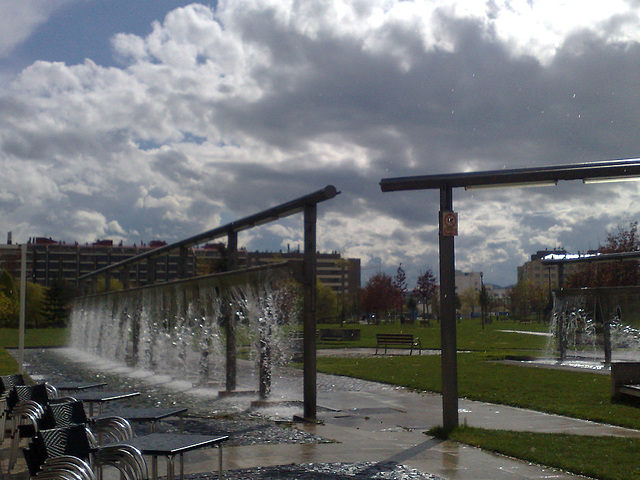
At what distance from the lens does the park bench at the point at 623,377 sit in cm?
1316

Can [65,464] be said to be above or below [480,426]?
above

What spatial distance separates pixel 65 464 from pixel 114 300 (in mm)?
22982

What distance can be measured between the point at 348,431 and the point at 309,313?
7.08 ft

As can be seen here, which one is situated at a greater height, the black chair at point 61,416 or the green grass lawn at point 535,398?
the black chair at point 61,416

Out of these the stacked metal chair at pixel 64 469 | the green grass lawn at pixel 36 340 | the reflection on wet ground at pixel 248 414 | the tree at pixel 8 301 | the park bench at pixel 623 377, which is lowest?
the green grass lawn at pixel 36 340

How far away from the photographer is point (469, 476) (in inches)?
282

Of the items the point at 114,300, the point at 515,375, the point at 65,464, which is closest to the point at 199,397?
the point at 515,375

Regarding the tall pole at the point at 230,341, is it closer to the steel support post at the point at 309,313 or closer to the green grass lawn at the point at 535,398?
the steel support post at the point at 309,313

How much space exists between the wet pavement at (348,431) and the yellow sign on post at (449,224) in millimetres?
2775

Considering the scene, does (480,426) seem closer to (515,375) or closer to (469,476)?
(469,476)

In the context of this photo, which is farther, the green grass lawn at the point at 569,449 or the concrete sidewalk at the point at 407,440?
the concrete sidewalk at the point at 407,440

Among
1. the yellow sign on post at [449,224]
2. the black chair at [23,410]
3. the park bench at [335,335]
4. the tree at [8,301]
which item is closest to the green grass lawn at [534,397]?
the yellow sign on post at [449,224]

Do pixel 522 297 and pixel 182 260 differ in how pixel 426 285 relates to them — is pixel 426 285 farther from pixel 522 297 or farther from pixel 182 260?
pixel 182 260

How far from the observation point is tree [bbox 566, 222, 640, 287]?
39.4 metres
